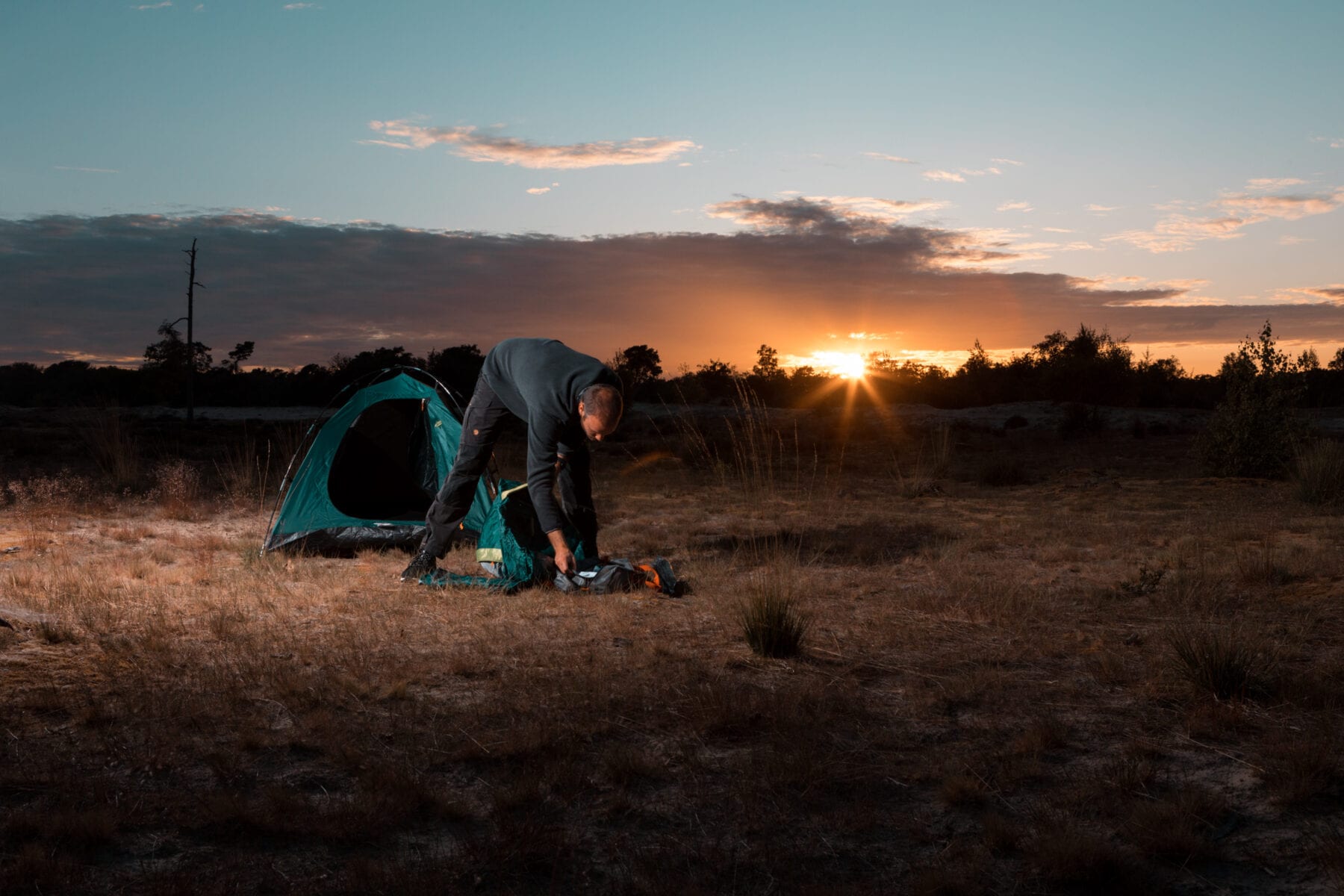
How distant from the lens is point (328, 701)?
4.27 metres

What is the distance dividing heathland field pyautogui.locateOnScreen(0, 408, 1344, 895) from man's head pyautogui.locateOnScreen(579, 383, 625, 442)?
2.56ft

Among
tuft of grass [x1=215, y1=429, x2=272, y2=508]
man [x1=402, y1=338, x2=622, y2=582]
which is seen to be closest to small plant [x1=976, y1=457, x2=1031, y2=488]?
man [x1=402, y1=338, x2=622, y2=582]

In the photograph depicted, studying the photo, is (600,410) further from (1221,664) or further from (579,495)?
(1221,664)

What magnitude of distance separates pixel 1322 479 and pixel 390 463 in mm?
9705

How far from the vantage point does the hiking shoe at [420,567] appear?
685cm

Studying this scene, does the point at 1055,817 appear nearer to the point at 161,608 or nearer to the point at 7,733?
the point at 7,733

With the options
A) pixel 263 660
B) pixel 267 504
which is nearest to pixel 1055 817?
pixel 263 660

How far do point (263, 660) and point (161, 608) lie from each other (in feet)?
5.11

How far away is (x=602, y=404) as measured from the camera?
18.5 feet

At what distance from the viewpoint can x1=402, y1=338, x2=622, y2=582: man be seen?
5.80 metres

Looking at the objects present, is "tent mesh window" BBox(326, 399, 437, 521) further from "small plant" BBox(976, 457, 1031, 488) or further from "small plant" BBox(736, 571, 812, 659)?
"small plant" BBox(976, 457, 1031, 488)

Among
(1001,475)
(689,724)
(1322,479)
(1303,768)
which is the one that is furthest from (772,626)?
(1001,475)

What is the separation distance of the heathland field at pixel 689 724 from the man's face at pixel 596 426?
0.78 metres

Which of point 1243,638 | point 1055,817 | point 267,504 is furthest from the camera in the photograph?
point 267,504
